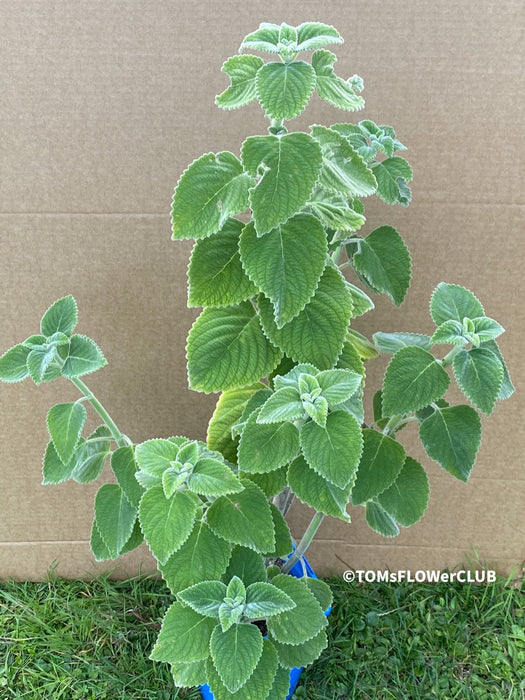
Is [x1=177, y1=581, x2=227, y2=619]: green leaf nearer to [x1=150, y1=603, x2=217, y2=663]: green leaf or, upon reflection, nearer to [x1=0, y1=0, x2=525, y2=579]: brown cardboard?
[x1=150, y1=603, x2=217, y2=663]: green leaf

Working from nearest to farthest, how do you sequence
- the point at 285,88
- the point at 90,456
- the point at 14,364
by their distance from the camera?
the point at 285,88 < the point at 14,364 < the point at 90,456

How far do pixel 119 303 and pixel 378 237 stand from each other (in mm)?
560

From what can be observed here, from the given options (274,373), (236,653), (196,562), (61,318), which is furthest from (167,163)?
(236,653)

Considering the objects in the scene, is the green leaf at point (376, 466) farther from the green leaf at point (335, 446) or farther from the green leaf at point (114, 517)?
the green leaf at point (114, 517)

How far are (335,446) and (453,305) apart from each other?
0.97ft

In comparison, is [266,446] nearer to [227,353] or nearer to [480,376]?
[227,353]

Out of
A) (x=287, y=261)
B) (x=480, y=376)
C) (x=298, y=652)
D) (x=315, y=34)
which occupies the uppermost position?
(x=315, y=34)

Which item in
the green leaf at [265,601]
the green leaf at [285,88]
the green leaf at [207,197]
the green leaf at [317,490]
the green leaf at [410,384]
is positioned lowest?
the green leaf at [265,601]

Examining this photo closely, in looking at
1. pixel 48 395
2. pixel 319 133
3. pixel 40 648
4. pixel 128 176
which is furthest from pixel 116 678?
pixel 319 133

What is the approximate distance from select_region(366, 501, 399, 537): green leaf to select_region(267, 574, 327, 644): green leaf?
0.20m

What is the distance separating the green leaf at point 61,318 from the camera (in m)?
0.94

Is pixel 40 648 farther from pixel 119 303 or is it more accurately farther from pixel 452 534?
pixel 452 534

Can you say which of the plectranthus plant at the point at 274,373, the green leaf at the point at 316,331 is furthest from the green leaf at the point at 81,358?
the green leaf at the point at 316,331

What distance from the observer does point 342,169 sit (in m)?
0.80
